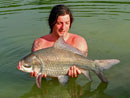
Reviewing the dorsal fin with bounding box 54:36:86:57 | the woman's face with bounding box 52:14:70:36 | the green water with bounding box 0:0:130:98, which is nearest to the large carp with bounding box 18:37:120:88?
the dorsal fin with bounding box 54:36:86:57

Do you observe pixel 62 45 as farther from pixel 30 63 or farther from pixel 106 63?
pixel 106 63

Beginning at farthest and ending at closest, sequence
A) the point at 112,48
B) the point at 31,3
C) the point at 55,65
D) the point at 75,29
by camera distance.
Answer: the point at 31,3
the point at 75,29
the point at 112,48
the point at 55,65

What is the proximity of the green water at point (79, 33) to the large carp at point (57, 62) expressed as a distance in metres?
0.70

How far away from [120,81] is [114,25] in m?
3.75

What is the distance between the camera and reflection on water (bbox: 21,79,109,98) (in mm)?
4223

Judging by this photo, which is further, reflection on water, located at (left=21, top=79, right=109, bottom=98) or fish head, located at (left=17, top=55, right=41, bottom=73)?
reflection on water, located at (left=21, top=79, right=109, bottom=98)

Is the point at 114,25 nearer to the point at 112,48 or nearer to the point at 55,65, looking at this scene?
the point at 112,48

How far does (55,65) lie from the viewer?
3.66 metres

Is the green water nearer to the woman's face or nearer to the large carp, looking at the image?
the large carp

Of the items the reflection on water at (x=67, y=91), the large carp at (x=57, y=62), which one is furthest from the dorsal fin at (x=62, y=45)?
the reflection on water at (x=67, y=91)

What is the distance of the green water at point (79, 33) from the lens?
4406 mm

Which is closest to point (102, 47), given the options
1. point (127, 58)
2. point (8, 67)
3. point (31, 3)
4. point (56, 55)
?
point (127, 58)

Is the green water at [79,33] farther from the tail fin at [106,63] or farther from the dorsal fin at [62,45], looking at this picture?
the dorsal fin at [62,45]

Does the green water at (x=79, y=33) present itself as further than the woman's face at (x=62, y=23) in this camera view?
Yes
